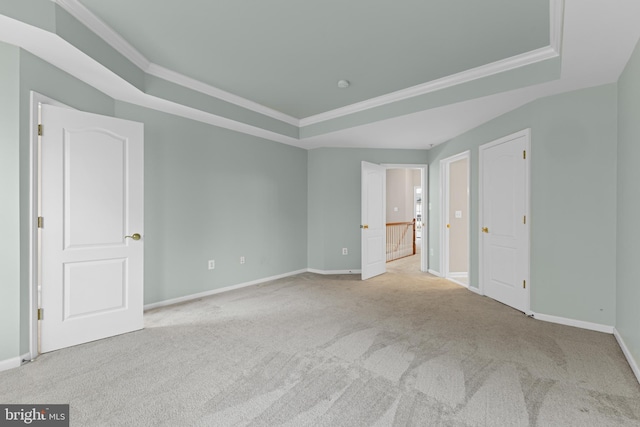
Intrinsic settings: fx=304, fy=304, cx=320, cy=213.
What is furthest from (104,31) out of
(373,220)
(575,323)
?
(575,323)

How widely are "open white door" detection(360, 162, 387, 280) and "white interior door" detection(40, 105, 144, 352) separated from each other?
134 inches

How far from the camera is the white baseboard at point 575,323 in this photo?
9.71ft

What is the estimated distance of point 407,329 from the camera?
→ 3.03m

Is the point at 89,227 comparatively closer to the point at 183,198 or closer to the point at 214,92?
the point at 183,198

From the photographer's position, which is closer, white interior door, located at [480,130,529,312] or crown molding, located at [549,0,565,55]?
crown molding, located at [549,0,565,55]

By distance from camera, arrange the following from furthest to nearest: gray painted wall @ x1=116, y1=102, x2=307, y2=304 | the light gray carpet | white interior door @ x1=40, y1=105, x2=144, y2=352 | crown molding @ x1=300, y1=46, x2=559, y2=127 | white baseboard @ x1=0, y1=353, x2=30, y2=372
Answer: gray painted wall @ x1=116, y1=102, x2=307, y2=304 < crown molding @ x1=300, y1=46, x2=559, y2=127 < white interior door @ x1=40, y1=105, x2=144, y2=352 < white baseboard @ x1=0, y1=353, x2=30, y2=372 < the light gray carpet

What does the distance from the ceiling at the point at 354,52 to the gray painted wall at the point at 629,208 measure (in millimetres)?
295

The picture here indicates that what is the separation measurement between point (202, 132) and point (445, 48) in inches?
124

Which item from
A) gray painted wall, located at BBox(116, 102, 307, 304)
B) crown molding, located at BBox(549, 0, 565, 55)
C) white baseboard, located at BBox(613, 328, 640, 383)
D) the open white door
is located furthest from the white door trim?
white baseboard, located at BBox(613, 328, 640, 383)

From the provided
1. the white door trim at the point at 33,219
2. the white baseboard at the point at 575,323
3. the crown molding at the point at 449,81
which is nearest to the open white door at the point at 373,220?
the crown molding at the point at 449,81

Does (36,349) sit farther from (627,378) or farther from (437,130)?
(437,130)

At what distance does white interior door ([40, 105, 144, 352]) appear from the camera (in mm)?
2566

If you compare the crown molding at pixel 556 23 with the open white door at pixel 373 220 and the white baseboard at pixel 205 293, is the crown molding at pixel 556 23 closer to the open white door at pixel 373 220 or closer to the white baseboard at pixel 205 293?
the open white door at pixel 373 220

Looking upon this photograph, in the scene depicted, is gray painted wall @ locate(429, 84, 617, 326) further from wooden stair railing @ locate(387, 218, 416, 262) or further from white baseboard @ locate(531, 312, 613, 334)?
→ wooden stair railing @ locate(387, 218, 416, 262)
